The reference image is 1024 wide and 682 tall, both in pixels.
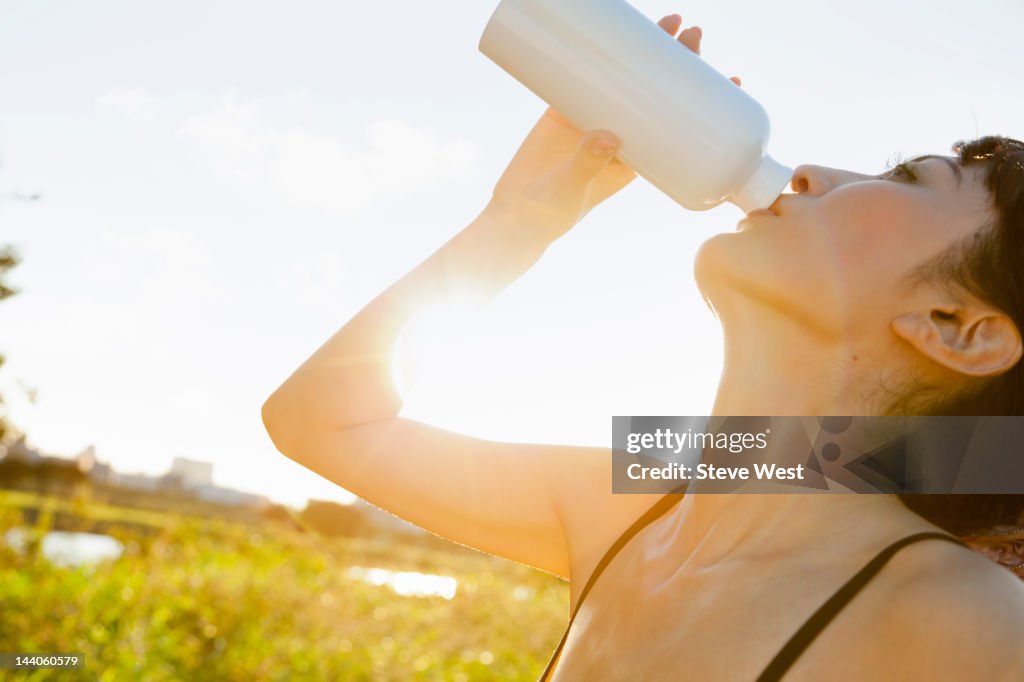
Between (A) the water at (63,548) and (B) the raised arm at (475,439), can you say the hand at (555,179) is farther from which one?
(A) the water at (63,548)

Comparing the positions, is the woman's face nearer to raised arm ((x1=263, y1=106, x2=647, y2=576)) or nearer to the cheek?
the cheek

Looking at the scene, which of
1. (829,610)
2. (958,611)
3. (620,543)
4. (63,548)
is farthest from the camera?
(63,548)

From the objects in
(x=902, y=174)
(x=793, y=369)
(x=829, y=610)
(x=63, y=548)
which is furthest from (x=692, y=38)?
(x=63, y=548)

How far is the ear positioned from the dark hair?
0.02 m

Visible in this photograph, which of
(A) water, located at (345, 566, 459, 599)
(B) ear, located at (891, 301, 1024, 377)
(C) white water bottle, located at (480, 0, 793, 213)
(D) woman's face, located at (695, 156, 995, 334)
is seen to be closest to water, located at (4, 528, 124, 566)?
(A) water, located at (345, 566, 459, 599)

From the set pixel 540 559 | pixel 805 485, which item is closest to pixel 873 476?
pixel 805 485

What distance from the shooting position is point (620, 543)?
1.58 metres

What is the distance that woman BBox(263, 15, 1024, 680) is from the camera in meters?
1.12

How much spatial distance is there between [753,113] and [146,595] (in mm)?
4497

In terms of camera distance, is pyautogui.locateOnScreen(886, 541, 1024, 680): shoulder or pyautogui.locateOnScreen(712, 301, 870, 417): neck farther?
pyautogui.locateOnScreen(712, 301, 870, 417): neck

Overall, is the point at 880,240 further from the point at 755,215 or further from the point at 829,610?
the point at 829,610

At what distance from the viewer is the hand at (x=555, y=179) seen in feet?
5.72

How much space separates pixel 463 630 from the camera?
5.65m

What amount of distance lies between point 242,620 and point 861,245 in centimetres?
440
